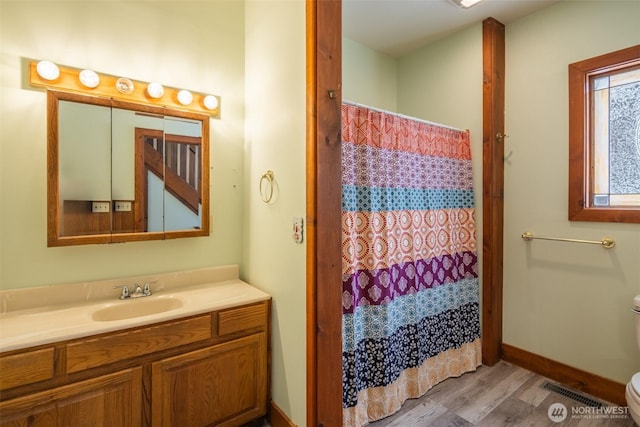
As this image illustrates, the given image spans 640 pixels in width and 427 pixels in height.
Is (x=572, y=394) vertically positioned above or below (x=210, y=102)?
below

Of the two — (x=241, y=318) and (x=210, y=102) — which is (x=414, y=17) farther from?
(x=241, y=318)

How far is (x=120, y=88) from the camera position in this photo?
1711 mm

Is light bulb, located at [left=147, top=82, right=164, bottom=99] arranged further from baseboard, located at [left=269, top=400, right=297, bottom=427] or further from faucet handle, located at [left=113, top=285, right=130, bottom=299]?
baseboard, located at [left=269, top=400, right=297, bottom=427]

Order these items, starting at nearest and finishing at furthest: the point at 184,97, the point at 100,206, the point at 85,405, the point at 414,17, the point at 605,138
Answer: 1. the point at 85,405
2. the point at 100,206
3. the point at 184,97
4. the point at 605,138
5. the point at 414,17

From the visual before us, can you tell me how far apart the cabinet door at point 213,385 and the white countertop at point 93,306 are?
0.22 meters

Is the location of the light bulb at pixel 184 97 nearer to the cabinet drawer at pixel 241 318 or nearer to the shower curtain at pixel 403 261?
the shower curtain at pixel 403 261

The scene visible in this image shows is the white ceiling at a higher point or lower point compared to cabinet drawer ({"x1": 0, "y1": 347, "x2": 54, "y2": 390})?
higher

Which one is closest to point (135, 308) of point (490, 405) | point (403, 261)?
point (403, 261)

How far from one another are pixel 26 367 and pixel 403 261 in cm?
186

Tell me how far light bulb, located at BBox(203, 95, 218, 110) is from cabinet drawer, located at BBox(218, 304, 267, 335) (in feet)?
4.15

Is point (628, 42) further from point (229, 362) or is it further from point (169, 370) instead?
point (169, 370)

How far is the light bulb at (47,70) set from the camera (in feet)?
5.00

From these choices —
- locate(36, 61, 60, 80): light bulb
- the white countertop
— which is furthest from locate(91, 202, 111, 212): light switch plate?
locate(36, 61, 60, 80): light bulb

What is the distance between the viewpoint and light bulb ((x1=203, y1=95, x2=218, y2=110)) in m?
1.99
